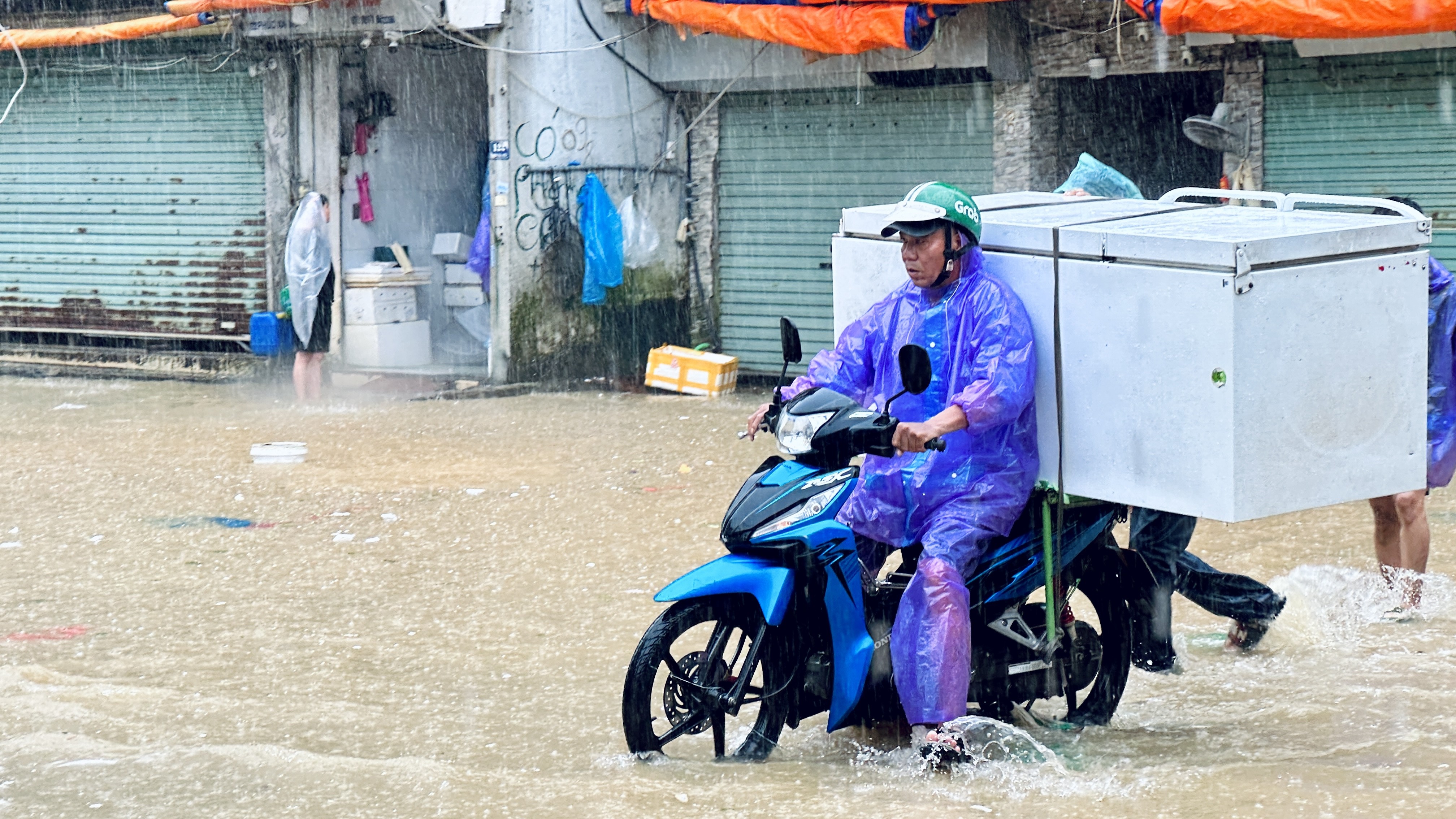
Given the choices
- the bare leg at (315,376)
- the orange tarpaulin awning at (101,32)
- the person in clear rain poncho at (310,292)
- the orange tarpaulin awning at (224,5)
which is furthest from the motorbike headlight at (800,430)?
the orange tarpaulin awning at (101,32)

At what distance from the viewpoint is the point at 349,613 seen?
6531 mm

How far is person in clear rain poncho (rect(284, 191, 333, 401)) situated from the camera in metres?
12.6

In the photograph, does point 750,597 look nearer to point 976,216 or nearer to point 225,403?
point 976,216

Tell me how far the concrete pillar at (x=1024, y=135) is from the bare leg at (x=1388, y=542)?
236 inches

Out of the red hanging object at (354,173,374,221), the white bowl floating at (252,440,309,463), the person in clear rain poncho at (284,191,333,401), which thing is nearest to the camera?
the white bowl floating at (252,440,309,463)

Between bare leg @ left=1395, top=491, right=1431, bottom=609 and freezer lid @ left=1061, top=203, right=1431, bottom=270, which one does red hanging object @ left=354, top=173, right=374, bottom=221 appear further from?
freezer lid @ left=1061, top=203, right=1431, bottom=270

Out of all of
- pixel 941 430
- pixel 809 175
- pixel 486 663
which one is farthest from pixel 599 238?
pixel 941 430

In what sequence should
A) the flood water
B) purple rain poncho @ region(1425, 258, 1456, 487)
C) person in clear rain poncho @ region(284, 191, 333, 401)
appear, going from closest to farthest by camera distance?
the flood water, purple rain poncho @ region(1425, 258, 1456, 487), person in clear rain poncho @ region(284, 191, 333, 401)

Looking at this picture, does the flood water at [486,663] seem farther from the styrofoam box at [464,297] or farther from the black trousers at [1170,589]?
the styrofoam box at [464,297]

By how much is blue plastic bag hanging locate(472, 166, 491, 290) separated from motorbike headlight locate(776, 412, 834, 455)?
1012 cm

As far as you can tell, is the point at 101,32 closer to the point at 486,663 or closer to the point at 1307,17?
the point at 1307,17

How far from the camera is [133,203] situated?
15.3m

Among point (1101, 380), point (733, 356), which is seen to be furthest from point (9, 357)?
point (1101, 380)

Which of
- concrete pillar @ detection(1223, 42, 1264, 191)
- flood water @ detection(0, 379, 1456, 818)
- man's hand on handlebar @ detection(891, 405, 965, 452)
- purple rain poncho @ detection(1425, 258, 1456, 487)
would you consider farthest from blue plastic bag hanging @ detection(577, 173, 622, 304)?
man's hand on handlebar @ detection(891, 405, 965, 452)
